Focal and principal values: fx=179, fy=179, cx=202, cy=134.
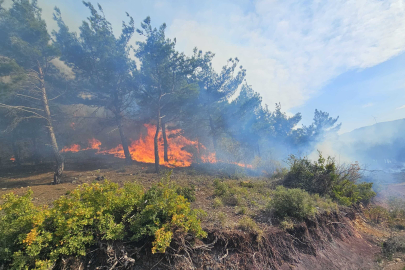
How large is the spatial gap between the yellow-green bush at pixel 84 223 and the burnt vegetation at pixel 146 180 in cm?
3

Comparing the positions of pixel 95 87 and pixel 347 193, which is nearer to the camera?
pixel 347 193

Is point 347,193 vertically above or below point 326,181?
below

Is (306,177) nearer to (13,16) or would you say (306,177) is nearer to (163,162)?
(163,162)

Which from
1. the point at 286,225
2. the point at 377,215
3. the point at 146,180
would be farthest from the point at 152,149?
the point at 377,215

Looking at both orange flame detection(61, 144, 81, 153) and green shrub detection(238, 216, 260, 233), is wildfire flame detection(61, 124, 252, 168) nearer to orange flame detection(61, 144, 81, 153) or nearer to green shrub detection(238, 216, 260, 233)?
orange flame detection(61, 144, 81, 153)

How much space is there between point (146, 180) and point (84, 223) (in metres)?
9.60

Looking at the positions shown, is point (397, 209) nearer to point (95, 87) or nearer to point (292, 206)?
point (292, 206)

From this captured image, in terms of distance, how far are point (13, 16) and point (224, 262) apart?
1805cm

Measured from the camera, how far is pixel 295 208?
24.0 ft

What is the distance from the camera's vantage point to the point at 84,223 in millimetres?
4180

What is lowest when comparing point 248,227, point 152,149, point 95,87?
point 248,227

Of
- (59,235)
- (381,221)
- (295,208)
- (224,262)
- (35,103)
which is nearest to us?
(59,235)

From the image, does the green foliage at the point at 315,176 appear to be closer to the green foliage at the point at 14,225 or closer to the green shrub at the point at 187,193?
the green shrub at the point at 187,193

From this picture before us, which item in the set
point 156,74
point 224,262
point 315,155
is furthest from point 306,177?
point 315,155
